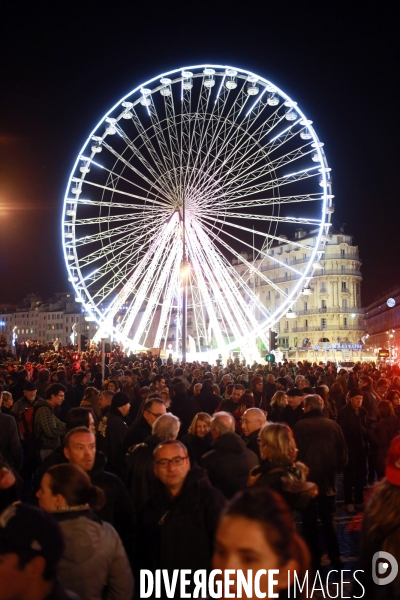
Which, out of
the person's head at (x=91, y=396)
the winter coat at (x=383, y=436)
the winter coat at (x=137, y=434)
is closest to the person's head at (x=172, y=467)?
the winter coat at (x=137, y=434)

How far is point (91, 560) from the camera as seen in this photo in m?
3.72

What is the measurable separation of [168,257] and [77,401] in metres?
16.7

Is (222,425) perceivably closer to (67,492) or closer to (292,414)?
(67,492)

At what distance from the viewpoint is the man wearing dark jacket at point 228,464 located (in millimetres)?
5949

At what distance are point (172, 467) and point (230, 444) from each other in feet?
5.25

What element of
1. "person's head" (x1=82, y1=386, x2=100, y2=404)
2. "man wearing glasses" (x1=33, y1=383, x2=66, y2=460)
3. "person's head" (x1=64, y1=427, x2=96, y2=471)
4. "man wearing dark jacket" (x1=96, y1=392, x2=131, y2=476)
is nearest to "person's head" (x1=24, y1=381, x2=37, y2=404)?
"person's head" (x1=82, y1=386, x2=100, y2=404)

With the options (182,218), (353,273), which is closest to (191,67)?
(182,218)

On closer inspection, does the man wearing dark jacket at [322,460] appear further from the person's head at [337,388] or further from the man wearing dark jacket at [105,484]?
the person's head at [337,388]

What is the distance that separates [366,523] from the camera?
3.85 metres

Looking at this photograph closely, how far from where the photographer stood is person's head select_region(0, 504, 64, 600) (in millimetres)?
2748

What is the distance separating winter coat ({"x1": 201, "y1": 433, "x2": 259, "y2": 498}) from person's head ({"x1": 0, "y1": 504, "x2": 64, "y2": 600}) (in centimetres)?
330

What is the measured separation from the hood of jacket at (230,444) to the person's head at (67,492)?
2392 millimetres

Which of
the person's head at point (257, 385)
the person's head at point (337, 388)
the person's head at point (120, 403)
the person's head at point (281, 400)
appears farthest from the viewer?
the person's head at point (337, 388)

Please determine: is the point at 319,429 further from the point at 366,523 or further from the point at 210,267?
the point at 210,267
